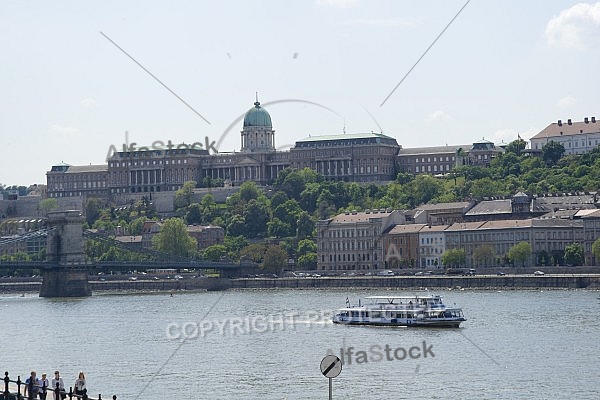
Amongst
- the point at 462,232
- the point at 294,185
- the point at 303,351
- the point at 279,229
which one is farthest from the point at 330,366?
the point at 294,185

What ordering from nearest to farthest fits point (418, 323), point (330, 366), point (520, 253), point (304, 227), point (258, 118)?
point (330, 366)
point (418, 323)
point (520, 253)
point (304, 227)
point (258, 118)

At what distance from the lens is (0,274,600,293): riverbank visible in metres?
91.4

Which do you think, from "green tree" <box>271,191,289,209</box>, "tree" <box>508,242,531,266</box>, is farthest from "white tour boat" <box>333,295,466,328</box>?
"green tree" <box>271,191,289,209</box>

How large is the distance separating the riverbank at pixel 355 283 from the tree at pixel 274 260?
6.07m

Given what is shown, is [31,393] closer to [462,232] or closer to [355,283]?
[355,283]

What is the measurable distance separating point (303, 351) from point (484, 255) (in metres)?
55.7

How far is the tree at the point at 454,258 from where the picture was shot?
108m

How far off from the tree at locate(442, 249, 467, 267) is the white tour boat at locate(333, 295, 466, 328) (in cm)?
4036

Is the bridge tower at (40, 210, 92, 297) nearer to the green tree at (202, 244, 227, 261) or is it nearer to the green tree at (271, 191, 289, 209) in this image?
the green tree at (202, 244, 227, 261)

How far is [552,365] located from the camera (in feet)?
155

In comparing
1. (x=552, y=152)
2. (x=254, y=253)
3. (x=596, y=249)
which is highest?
(x=552, y=152)

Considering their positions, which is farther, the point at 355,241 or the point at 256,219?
the point at 256,219

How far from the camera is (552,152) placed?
145750mm

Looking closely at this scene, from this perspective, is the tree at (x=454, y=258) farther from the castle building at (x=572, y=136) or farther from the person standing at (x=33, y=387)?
the person standing at (x=33, y=387)
